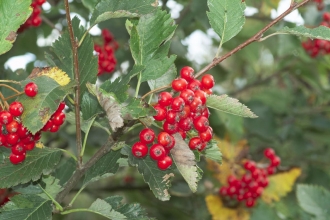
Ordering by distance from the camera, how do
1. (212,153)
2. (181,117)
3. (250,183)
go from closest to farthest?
1. (181,117)
2. (212,153)
3. (250,183)

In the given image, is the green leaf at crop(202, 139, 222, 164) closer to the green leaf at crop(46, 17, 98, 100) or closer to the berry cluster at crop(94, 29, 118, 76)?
the green leaf at crop(46, 17, 98, 100)

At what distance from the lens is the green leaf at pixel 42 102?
1437mm

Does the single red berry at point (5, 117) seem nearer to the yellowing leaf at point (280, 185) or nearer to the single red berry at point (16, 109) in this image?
the single red berry at point (16, 109)

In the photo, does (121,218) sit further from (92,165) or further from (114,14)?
(114,14)

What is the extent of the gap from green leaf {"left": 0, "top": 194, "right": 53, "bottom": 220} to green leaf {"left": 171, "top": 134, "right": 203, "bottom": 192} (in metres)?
0.55

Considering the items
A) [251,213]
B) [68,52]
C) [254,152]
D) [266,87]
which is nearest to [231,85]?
[266,87]

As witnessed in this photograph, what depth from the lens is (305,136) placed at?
5055 mm

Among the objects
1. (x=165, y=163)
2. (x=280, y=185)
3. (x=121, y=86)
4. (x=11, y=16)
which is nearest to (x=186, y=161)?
(x=165, y=163)

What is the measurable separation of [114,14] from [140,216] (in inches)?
29.4

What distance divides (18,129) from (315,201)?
1.91 metres

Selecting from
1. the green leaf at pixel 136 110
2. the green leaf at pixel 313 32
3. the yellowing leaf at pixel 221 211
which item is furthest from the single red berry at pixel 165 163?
the yellowing leaf at pixel 221 211

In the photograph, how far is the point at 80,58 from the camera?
1.64 m

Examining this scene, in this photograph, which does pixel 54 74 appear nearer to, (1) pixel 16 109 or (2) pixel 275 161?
(1) pixel 16 109

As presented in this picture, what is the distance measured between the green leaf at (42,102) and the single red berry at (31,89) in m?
0.01
